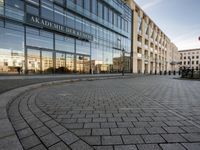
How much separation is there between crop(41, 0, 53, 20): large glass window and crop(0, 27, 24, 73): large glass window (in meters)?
4.30

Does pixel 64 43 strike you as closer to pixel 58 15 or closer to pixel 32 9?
pixel 58 15

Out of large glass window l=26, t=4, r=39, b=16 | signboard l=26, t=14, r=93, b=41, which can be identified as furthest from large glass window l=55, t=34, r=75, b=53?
large glass window l=26, t=4, r=39, b=16

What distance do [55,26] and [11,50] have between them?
23.0 ft

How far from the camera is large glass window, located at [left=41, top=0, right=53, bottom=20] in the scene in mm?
19683

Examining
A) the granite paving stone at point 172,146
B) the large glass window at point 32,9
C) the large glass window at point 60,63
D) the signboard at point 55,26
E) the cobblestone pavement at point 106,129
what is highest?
the large glass window at point 32,9

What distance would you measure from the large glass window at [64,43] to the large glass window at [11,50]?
524cm

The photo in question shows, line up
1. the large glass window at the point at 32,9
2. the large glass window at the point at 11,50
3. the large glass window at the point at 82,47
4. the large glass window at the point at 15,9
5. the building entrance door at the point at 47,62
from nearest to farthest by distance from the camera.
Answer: the large glass window at the point at 11,50 → the large glass window at the point at 15,9 → the large glass window at the point at 32,9 → the building entrance door at the point at 47,62 → the large glass window at the point at 82,47

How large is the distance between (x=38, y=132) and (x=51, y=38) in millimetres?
19597

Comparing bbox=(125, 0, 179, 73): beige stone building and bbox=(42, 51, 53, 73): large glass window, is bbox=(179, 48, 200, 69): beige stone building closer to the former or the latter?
bbox=(125, 0, 179, 73): beige stone building

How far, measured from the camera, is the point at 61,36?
22.5 meters

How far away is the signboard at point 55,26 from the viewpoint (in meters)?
18.1

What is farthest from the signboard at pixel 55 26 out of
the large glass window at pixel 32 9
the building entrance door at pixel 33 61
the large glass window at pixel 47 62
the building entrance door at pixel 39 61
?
the large glass window at pixel 47 62

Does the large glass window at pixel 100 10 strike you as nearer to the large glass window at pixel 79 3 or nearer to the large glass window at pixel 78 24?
the large glass window at pixel 79 3

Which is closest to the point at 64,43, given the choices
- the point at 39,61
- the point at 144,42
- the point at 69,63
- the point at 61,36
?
the point at 61,36
